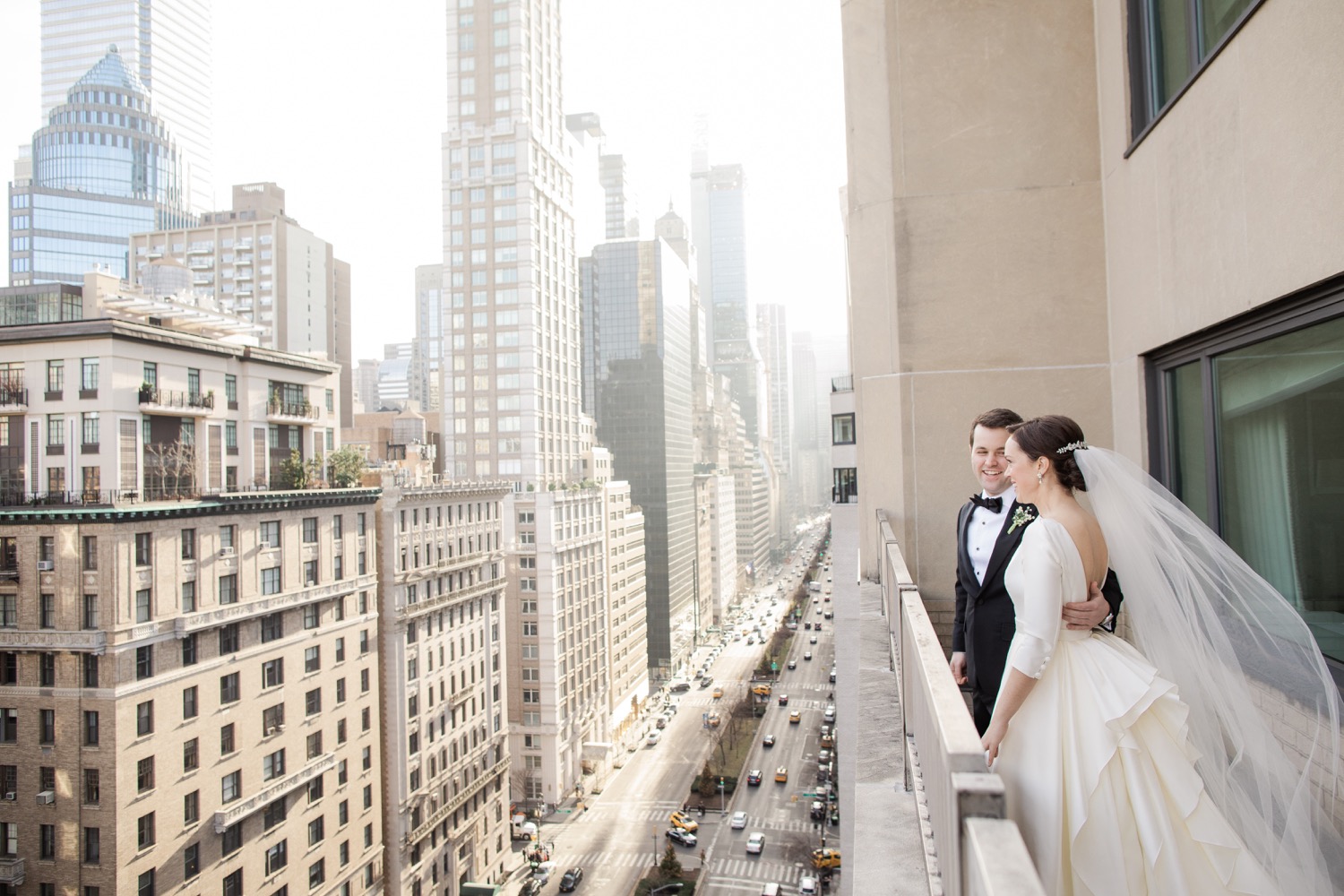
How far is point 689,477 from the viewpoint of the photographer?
99.3 metres

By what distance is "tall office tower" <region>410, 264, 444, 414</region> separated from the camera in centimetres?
15119

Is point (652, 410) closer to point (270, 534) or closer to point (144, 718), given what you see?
point (270, 534)

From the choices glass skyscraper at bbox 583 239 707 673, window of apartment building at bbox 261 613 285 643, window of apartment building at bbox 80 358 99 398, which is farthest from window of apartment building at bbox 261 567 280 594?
glass skyscraper at bbox 583 239 707 673

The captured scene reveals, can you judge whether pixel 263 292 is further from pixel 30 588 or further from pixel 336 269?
pixel 30 588

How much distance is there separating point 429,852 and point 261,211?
2954 inches

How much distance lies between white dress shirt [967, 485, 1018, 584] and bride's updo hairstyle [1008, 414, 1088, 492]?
0.57 m

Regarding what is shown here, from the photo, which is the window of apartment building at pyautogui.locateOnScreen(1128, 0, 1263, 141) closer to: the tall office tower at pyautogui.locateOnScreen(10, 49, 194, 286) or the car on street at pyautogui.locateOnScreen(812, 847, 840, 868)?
the car on street at pyautogui.locateOnScreen(812, 847, 840, 868)

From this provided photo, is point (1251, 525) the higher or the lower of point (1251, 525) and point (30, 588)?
the higher

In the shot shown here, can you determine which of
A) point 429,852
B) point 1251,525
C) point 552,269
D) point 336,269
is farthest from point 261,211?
point 1251,525

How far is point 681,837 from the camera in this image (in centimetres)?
4253

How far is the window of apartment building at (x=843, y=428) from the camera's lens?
15.1 m

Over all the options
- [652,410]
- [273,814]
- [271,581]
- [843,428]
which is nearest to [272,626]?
[271,581]

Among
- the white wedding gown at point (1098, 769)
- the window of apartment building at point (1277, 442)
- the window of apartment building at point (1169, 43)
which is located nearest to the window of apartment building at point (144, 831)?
the white wedding gown at point (1098, 769)

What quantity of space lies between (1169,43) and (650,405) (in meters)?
87.7
